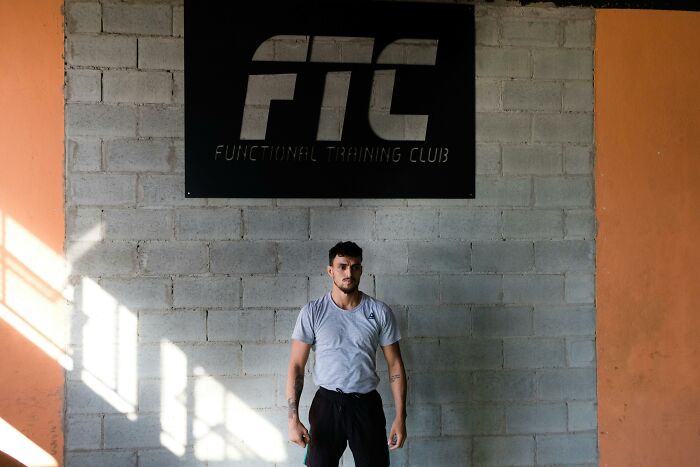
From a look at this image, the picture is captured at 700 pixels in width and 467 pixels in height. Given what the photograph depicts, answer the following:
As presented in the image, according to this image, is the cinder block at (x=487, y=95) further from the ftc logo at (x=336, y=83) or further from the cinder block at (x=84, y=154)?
the cinder block at (x=84, y=154)

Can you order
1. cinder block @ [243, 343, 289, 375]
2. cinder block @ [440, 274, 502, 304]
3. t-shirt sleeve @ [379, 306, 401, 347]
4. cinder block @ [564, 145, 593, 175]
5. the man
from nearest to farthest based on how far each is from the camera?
the man < t-shirt sleeve @ [379, 306, 401, 347] < cinder block @ [243, 343, 289, 375] < cinder block @ [440, 274, 502, 304] < cinder block @ [564, 145, 593, 175]

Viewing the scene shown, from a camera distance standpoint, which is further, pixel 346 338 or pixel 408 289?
pixel 408 289

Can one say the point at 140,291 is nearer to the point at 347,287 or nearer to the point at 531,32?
the point at 347,287

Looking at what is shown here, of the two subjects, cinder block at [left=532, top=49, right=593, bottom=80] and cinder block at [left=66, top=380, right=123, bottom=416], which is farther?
cinder block at [left=532, top=49, right=593, bottom=80]

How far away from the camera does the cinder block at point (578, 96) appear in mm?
3496

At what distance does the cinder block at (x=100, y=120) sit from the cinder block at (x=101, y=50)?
8.7 inches

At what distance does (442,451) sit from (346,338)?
1017 mm

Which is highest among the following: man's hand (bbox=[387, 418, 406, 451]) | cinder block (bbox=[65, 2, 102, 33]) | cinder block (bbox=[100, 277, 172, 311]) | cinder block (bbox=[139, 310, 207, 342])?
cinder block (bbox=[65, 2, 102, 33])

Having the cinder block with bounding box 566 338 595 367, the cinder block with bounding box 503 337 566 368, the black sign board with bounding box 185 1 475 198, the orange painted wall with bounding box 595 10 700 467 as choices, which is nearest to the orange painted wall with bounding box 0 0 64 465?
the black sign board with bounding box 185 1 475 198

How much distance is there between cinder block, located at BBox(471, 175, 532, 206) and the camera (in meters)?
3.43

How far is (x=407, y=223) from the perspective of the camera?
337 cm

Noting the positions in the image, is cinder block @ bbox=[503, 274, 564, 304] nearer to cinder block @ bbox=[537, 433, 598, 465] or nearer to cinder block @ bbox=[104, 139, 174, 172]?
cinder block @ bbox=[537, 433, 598, 465]

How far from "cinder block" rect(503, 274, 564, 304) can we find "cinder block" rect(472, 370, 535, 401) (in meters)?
0.40

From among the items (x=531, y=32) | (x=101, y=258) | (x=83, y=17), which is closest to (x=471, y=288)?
(x=531, y=32)
